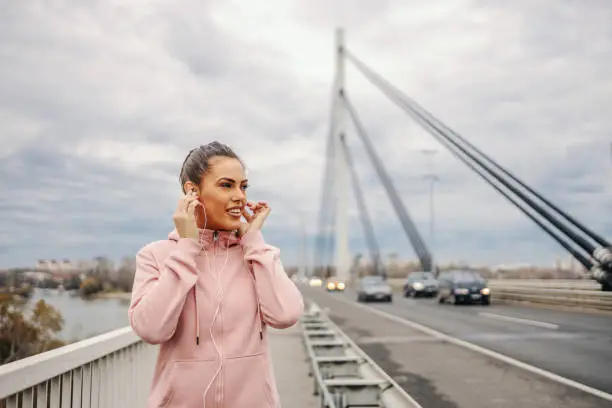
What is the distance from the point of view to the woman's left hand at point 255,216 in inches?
87.0

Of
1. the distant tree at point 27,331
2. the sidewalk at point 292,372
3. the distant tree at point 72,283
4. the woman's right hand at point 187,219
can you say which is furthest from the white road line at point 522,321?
the woman's right hand at point 187,219

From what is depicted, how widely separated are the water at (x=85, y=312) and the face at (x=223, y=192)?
70 cm

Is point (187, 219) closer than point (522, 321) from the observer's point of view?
Yes

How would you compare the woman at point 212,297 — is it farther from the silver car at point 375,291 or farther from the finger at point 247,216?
the silver car at point 375,291

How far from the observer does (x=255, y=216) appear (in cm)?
226

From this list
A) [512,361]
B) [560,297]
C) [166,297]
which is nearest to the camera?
[166,297]

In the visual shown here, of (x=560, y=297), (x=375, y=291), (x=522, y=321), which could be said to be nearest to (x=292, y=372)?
(x=522, y=321)

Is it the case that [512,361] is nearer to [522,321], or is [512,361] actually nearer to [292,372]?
[292,372]

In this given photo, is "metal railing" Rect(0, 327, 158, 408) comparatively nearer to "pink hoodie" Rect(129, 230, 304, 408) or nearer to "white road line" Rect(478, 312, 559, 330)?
"pink hoodie" Rect(129, 230, 304, 408)

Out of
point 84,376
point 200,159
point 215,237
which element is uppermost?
point 200,159

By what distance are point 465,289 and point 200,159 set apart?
88.3 ft

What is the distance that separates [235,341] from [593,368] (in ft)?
31.4

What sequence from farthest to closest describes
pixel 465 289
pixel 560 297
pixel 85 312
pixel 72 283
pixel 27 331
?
pixel 465 289 → pixel 560 297 → pixel 27 331 → pixel 85 312 → pixel 72 283

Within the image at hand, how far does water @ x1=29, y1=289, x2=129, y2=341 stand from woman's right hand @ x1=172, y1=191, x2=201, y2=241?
666mm
